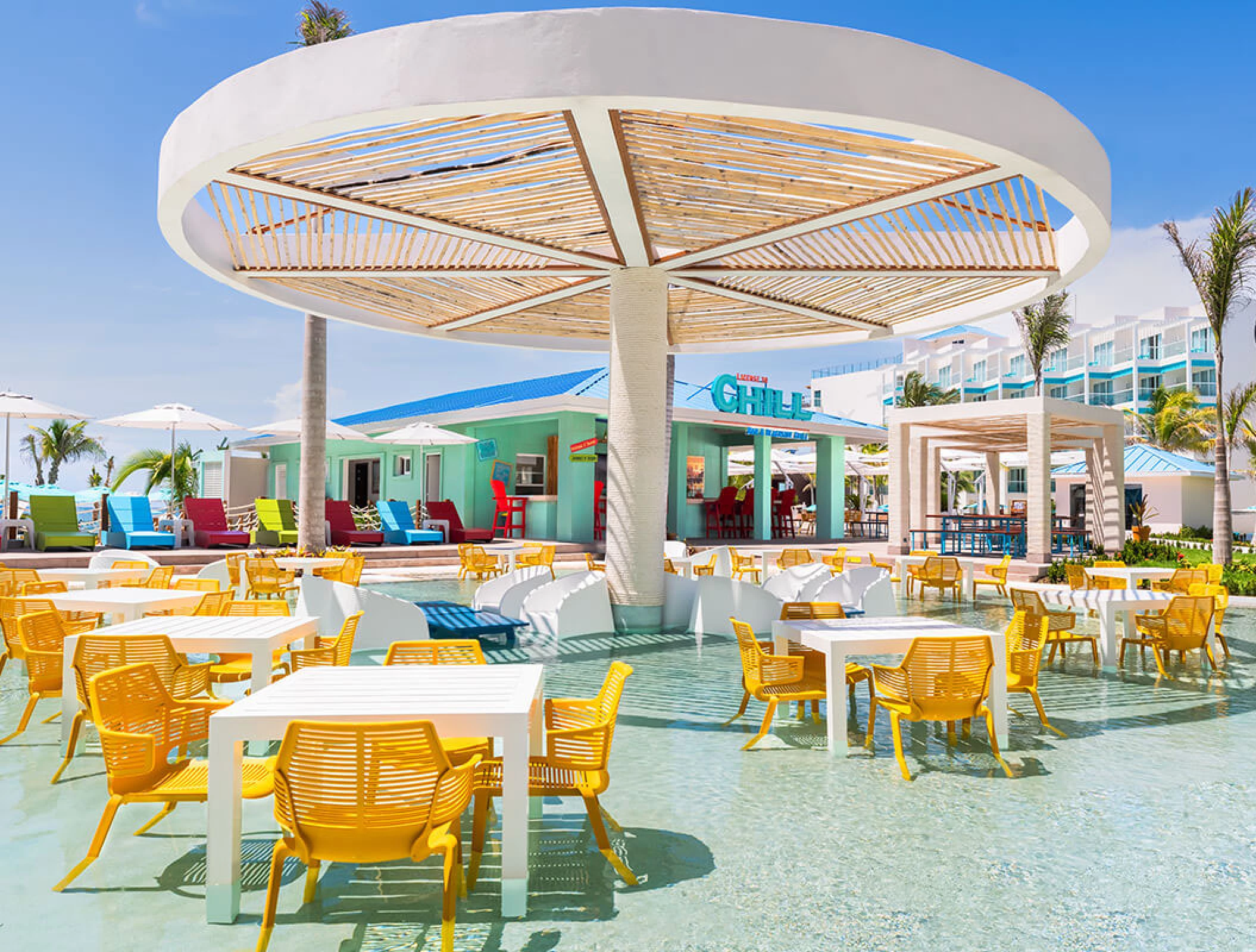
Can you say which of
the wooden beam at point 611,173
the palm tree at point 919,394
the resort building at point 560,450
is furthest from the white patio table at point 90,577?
Answer: the palm tree at point 919,394

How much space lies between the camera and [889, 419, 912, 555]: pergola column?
20.0m

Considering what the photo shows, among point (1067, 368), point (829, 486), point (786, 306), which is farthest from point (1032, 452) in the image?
point (1067, 368)

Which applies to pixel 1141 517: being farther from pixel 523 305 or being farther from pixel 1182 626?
pixel 523 305

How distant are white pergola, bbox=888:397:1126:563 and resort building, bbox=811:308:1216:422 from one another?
20381 millimetres

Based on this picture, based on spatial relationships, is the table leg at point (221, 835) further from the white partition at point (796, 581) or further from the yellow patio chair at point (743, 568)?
the yellow patio chair at point (743, 568)

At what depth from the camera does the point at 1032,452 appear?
18.0m

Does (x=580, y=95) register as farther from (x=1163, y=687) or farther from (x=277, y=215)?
(x=1163, y=687)

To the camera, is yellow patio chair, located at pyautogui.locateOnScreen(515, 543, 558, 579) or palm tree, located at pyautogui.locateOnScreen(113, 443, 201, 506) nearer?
yellow patio chair, located at pyautogui.locateOnScreen(515, 543, 558, 579)

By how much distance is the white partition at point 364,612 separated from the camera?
26.5 feet

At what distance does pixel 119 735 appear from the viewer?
3539 mm

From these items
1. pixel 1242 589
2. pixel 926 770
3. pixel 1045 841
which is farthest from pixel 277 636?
pixel 1242 589

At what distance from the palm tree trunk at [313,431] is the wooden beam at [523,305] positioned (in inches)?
126

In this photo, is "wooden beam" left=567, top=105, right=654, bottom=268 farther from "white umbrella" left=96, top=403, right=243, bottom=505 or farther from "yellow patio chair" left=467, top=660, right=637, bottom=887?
"white umbrella" left=96, top=403, right=243, bottom=505

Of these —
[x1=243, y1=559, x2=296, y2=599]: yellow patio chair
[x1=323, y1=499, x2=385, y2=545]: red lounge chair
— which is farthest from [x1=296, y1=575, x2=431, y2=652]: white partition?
[x1=323, y1=499, x2=385, y2=545]: red lounge chair
